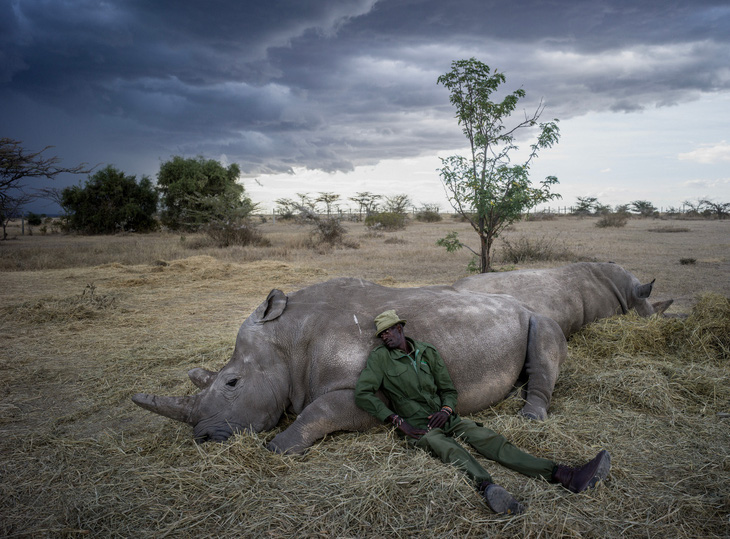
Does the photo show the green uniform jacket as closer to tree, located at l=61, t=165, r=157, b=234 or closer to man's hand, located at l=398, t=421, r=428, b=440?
man's hand, located at l=398, t=421, r=428, b=440

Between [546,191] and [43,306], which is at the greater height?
[546,191]

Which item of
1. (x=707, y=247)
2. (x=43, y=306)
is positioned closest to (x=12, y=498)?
(x=43, y=306)

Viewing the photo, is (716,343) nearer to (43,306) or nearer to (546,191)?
(546,191)

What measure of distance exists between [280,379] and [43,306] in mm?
7348

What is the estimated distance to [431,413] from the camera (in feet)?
12.8

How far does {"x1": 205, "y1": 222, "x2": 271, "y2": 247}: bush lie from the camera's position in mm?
22156

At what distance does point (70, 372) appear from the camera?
6035mm

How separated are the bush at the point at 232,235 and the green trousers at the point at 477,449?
19.6 meters

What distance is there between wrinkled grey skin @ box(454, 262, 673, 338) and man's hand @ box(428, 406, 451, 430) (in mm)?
2532

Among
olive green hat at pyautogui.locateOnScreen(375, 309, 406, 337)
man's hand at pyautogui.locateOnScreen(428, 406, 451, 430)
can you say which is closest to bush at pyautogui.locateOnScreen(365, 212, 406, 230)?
olive green hat at pyautogui.locateOnScreen(375, 309, 406, 337)

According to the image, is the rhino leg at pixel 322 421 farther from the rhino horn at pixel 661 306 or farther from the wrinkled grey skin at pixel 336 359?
the rhino horn at pixel 661 306

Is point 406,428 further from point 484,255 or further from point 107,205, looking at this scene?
point 107,205

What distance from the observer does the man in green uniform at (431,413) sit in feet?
10.5

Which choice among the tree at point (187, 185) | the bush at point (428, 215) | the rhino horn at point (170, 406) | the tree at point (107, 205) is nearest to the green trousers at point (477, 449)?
the rhino horn at point (170, 406)
